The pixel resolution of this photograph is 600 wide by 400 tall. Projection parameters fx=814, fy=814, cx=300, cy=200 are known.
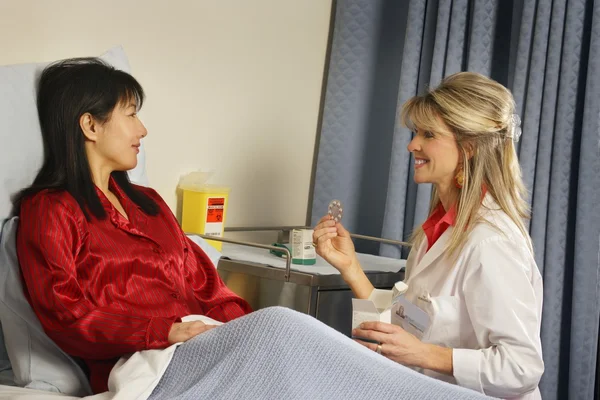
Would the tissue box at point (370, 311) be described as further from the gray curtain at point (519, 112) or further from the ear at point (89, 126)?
the gray curtain at point (519, 112)

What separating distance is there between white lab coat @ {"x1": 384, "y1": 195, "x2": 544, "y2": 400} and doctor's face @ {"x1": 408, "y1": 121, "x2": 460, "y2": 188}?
0.41 ft

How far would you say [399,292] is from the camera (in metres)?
1.69

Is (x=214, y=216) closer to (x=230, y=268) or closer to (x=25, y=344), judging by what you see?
(x=230, y=268)

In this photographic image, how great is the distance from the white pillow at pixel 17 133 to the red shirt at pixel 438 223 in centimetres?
90

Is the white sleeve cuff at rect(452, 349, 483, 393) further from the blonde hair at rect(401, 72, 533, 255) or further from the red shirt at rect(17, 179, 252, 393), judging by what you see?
the red shirt at rect(17, 179, 252, 393)

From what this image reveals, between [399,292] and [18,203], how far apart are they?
2.67 feet

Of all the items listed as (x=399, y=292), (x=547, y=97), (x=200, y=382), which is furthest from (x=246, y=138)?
(x=200, y=382)

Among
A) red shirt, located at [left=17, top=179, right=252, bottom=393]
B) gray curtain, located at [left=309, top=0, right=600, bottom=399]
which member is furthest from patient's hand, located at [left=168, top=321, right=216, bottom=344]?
gray curtain, located at [left=309, top=0, right=600, bottom=399]

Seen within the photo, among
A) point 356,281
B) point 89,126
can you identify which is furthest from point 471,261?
point 89,126

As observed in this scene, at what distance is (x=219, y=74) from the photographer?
8.34ft

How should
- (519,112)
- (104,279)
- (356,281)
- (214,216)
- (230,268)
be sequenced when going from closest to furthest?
(104,279)
(356,281)
(230,268)
(214,216)
(519,112)

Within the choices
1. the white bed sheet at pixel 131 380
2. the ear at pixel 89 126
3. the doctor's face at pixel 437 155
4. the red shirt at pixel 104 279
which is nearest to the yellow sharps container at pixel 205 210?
the red shirt at pixel 104 279

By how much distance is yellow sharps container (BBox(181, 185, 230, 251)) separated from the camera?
7.77 feet

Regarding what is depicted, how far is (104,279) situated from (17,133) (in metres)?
0.35
